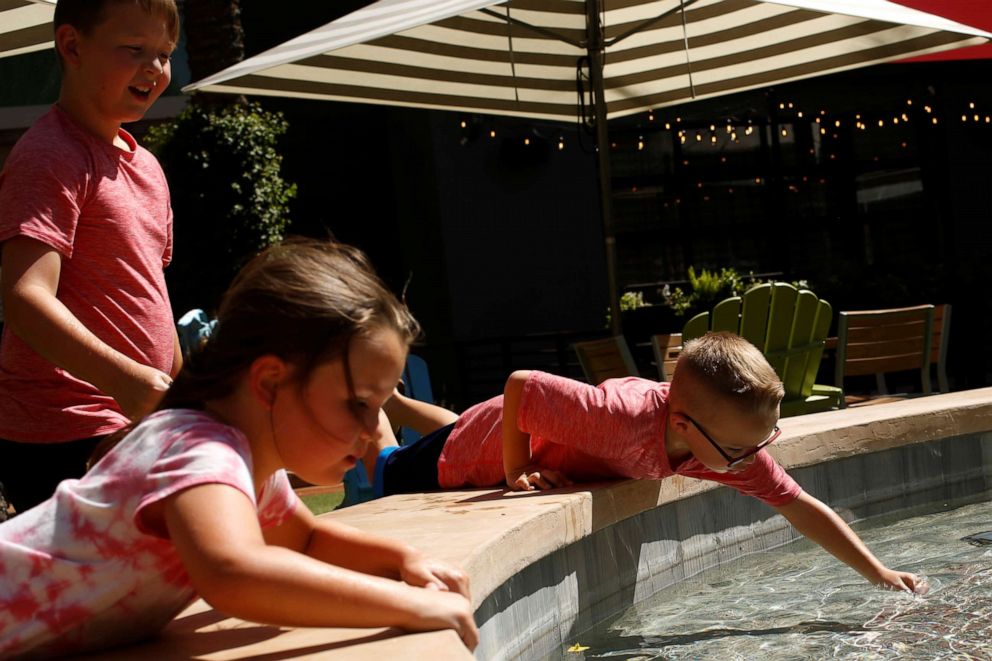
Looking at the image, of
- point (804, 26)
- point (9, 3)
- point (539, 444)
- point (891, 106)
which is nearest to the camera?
point (539, 444)

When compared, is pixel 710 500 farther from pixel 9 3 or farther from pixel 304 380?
pixel 9 3

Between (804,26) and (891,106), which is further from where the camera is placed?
(891,106)

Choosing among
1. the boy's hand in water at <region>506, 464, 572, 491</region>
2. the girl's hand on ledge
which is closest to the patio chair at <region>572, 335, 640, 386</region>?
the boy's hand in water at <region>506, 464, 572, 491</region>

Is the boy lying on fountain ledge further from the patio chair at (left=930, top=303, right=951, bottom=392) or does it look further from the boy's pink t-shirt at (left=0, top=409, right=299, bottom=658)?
the patio chair at (left=930, top=303, right=951, bottom=392)

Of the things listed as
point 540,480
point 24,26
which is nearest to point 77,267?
point 540,480

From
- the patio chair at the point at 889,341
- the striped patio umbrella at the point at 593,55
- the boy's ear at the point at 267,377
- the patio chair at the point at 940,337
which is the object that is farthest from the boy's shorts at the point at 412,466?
the patio chair at the point at 940,337

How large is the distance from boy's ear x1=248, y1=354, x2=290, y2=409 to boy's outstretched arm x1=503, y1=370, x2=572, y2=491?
1653mm

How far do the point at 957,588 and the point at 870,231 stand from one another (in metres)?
13.9

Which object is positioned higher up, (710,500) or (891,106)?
(891,106)

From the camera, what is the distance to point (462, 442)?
12.0 ft

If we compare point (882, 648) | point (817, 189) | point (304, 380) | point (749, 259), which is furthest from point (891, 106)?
point (304, 380)

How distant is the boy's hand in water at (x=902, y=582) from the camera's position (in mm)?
3002

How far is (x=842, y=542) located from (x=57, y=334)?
200cm

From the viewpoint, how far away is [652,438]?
3.16m
